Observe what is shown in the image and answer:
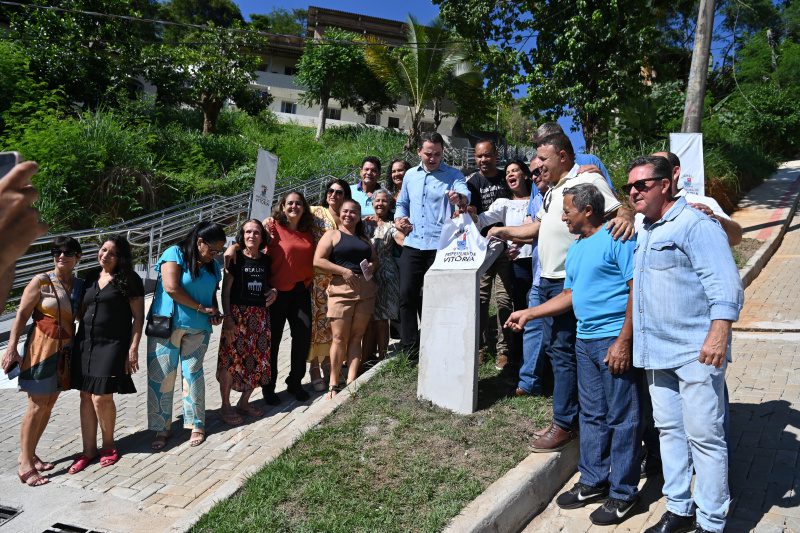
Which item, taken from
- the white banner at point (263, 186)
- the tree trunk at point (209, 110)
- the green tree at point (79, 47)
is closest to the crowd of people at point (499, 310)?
the white banner at point (263, 186)

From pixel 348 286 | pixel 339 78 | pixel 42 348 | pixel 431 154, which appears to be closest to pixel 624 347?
pixel 431 154

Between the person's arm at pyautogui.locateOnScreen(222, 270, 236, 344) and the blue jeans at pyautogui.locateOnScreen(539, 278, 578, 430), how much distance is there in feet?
10.1

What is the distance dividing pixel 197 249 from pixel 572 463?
3.73 metres

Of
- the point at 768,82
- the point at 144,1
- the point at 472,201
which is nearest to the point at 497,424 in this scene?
the point at 472,201

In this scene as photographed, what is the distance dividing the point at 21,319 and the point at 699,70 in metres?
12.3

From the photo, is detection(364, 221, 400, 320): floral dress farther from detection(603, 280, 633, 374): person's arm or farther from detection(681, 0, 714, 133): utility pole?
detection(681, 0, 714, 133): utility pole

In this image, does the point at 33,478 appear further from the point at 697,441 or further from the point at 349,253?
the point at 697,441

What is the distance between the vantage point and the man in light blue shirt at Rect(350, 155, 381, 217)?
721 cm

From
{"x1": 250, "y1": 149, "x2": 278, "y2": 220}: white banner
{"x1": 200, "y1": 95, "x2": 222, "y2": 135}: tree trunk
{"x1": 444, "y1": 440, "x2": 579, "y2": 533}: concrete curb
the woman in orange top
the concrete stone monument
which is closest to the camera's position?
{"x1": 444, "y1": 440, "x2": 579, "y2": 533}: concrete curb

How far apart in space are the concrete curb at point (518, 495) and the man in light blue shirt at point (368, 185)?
3.63 m

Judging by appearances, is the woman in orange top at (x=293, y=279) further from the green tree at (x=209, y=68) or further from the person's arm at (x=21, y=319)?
the green tree at (x=209, y=68)

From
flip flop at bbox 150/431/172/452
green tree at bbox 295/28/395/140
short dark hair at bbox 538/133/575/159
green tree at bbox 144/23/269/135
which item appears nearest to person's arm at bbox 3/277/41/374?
flip flop at bbox 150/431/172/452

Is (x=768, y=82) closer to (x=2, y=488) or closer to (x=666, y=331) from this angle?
(x=666, y=331)

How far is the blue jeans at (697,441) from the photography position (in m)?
3.37
